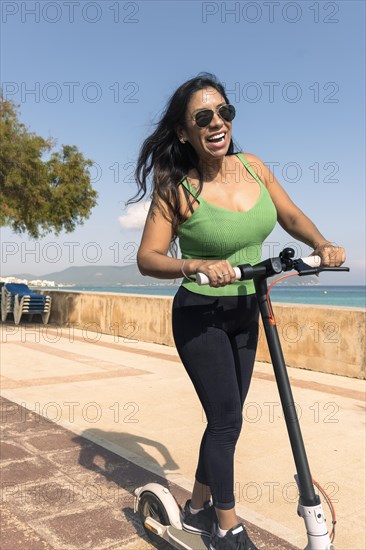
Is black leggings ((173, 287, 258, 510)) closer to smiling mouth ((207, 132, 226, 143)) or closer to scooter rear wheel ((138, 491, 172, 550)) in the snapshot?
scooter rear wheel ((138, 491, 172, 550))

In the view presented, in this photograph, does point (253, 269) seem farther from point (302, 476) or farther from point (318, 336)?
point (318, 336)

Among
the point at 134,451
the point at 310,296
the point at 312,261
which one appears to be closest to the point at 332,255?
the point at 312,261

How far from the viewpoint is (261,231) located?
2410 millimetres

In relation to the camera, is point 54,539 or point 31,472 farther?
point 31,472

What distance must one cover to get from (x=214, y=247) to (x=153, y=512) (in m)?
1.39

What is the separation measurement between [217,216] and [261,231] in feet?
0.70

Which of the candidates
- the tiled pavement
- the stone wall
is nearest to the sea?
the stone wall

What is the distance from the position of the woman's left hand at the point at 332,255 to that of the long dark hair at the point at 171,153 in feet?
1.86

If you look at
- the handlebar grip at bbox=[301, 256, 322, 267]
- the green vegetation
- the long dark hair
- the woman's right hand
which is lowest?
the woman's right hand

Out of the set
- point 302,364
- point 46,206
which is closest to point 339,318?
point 302,364

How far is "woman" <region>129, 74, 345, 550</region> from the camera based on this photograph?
234cm

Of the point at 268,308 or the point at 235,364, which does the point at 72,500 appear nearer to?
the point at 235,364

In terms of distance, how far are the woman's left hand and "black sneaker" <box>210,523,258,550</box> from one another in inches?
44.8

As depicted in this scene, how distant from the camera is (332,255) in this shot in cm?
223
